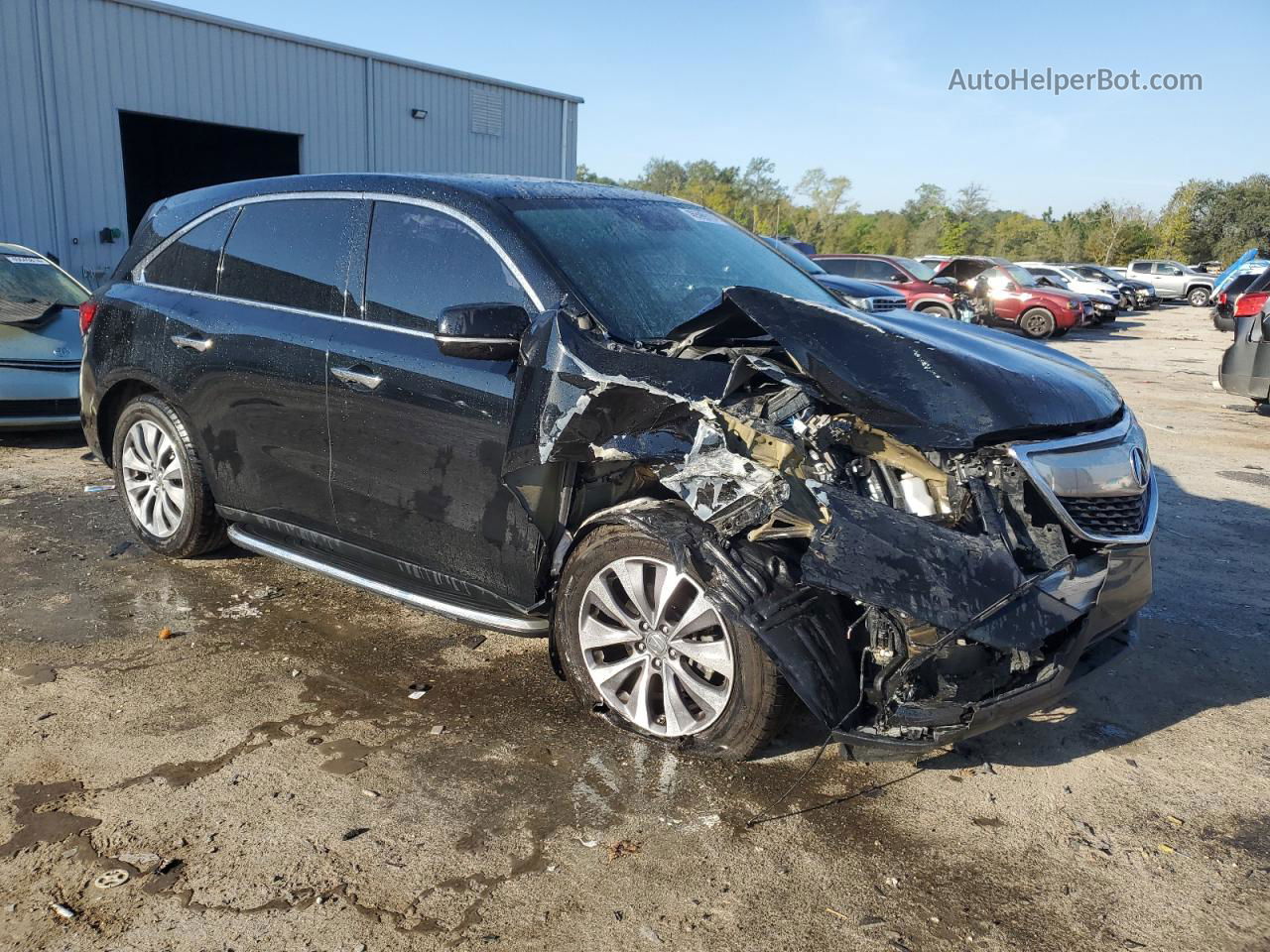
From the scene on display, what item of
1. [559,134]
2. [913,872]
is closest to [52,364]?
[913,872]

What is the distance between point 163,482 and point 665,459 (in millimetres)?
3084

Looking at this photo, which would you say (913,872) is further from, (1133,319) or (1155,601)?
A: (1133,319)

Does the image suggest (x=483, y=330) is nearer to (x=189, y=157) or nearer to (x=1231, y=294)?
(x=1231, y=294)

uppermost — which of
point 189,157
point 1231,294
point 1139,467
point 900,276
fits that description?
point 189,157

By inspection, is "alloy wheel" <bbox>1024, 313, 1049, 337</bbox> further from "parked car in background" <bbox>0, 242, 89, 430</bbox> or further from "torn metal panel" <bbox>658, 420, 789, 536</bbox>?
"torn metal panel" <bbox>658, 420, 789, 536</bbox>

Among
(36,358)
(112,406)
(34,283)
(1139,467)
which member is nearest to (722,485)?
(1139,467)

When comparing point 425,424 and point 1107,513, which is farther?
point 425,424

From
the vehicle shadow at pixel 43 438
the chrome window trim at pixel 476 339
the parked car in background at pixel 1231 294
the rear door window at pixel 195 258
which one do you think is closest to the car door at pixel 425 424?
the chrome window trim at pixel 476 339

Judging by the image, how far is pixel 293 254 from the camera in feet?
14.1

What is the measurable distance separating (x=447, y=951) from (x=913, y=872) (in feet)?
4.20

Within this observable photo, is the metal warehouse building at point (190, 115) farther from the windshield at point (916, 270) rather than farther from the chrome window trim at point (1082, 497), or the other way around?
the chrome window trim at point (1082, 497)

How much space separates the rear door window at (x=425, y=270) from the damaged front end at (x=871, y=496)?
0.43m

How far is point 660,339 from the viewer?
341cm

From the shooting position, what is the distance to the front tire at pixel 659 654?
3.03 m
